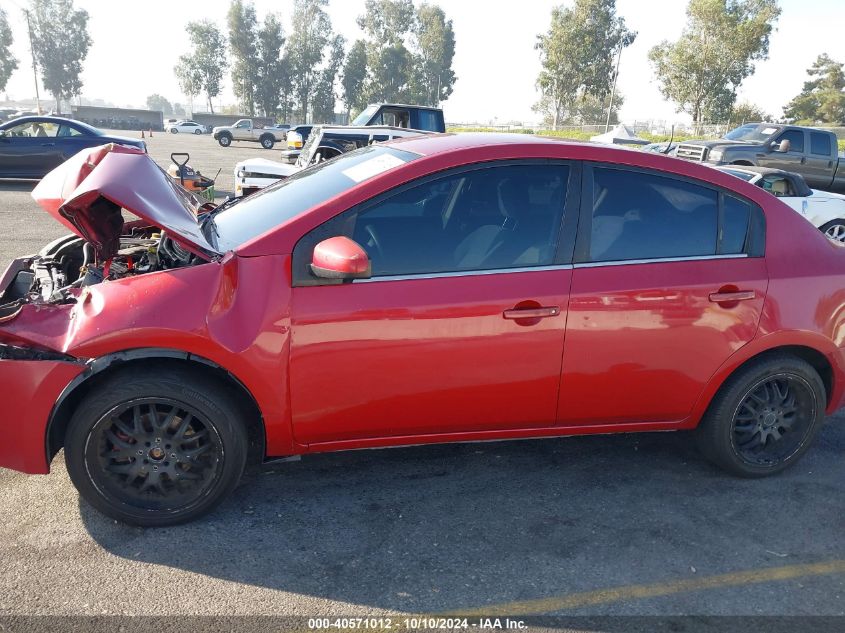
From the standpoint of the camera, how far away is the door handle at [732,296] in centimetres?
340

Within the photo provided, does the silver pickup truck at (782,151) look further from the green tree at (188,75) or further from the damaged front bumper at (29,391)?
the green tree at (188,75)

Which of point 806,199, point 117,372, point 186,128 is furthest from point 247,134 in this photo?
point 117,372

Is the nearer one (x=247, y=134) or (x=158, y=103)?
(x=247, y=134)

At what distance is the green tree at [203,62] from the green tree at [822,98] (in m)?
68.3

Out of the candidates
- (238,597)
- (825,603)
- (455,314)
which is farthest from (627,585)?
(238,597)

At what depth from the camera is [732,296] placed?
343 centimetres

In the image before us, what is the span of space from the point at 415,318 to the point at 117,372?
1303mm

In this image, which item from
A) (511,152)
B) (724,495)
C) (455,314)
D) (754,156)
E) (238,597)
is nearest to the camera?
(238,597)

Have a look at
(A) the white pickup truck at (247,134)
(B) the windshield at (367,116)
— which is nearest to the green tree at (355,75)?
(A) the white pickup truck at (247,134)

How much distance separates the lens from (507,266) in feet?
10.4

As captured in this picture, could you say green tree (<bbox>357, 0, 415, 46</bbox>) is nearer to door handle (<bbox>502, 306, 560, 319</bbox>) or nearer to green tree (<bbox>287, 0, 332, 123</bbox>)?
green tree (<bbox>287, 0, 332, 123</bbox>)

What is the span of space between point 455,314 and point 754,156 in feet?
47.6

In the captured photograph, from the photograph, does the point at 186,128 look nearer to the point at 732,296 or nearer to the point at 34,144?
the point at 34,144

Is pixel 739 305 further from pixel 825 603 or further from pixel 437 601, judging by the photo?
pixel 437 601
